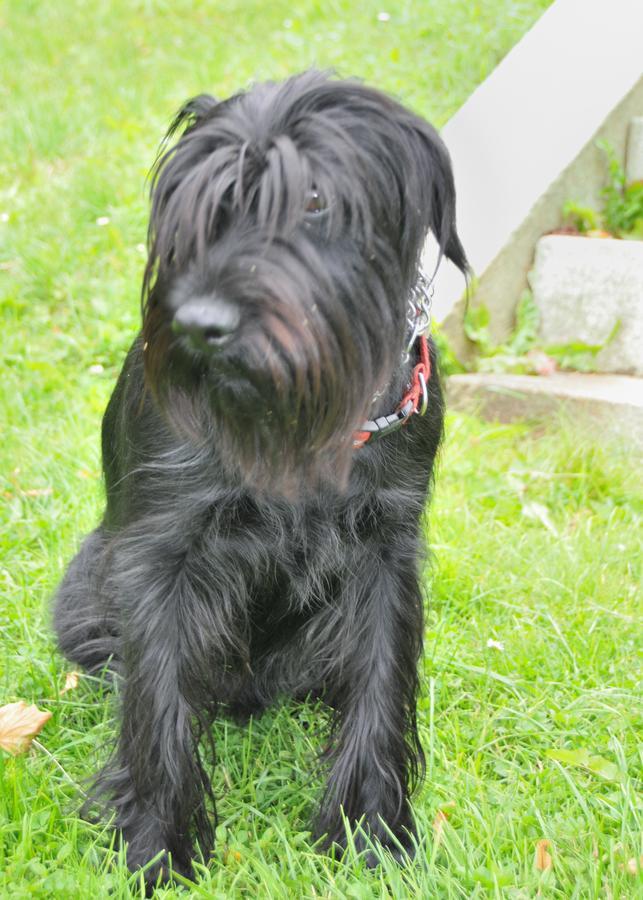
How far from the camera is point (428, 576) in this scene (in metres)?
3.29

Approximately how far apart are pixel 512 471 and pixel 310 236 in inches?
84.4

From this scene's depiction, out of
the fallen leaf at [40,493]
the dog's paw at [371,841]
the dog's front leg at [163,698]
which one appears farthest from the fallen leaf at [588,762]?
the fallen leaf at [40,493]

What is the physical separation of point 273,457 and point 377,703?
2.35 feet

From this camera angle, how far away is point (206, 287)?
1.82m

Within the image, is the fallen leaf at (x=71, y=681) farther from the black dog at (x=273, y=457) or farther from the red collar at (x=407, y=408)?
the red collar at (x=407, y=408)

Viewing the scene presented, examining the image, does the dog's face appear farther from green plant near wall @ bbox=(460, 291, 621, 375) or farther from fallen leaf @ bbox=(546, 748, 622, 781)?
green plant near wall @ bbox=(460, 291, 621, 375)

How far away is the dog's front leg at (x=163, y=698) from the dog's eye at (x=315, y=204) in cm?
77

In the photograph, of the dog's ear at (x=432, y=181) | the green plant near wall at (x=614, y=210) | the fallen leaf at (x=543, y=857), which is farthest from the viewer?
the green plant near wall at (x=614, y=210)

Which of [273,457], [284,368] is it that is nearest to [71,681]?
[273,457]

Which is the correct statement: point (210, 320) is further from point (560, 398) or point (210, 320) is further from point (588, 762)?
point (560, 398)

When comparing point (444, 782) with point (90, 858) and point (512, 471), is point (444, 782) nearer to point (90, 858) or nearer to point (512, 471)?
point (90, 858)

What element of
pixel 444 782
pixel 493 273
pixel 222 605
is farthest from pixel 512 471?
pixel 222 605

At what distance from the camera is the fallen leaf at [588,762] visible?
8.36ft

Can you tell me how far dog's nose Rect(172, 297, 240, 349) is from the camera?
5.90 feet
